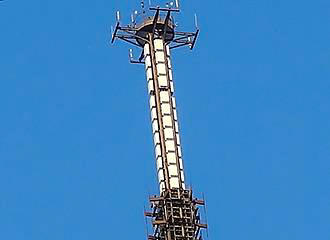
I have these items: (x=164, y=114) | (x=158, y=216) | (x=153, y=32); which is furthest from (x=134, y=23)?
(x=158, y=216)

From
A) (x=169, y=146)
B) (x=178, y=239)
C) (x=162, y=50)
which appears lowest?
(x=178, y=239)

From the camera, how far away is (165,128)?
151m

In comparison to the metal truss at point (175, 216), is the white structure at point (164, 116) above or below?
above

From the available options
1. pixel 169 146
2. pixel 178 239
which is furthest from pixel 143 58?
pixel 178 239

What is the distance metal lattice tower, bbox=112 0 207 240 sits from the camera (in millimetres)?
144125

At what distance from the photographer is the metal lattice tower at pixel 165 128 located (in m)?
144

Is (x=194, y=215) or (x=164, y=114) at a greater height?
(x=164, y=114)

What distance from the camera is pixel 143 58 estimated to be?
160 m

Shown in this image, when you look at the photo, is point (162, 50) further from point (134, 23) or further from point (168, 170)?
point (168, 170)

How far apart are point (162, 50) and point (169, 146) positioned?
494 inches

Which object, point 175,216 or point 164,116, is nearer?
point 175,216

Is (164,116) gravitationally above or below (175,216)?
above

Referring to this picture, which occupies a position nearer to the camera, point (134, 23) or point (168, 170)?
point (168, 170)

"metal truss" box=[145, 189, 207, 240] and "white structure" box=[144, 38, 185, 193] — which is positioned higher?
"white structure" box=[144, 38, 185, 193]
